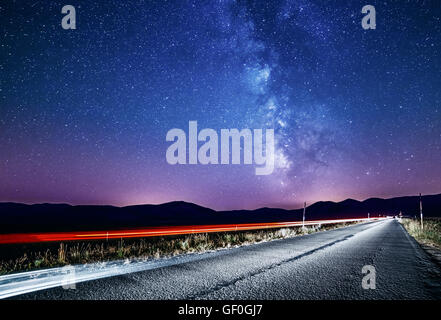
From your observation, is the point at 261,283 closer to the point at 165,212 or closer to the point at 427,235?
the point at 427,235

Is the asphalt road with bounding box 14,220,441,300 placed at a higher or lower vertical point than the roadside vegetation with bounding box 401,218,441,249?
higher

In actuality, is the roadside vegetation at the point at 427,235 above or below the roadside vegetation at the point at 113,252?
below

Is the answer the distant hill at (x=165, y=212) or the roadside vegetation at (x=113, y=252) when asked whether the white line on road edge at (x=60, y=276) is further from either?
the distant hill at (x=165, y=212)

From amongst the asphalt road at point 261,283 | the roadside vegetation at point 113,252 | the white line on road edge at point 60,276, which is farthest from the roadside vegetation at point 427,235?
the white line on road edge at point 60,276

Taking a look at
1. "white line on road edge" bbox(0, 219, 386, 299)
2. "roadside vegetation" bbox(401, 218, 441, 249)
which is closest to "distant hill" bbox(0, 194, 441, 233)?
"roadside vegetation" bbox(401, 218, 441, 249)

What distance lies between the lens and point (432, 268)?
6141 mm

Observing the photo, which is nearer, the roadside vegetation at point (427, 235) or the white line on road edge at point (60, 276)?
the white line on road edge at point (60, 276)

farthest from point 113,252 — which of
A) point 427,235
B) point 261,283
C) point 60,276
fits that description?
point 427,235

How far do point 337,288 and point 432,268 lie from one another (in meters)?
3.85

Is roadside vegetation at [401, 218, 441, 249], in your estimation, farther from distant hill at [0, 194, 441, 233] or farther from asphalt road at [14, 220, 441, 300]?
distant hill at [0, 194, 441, 233]

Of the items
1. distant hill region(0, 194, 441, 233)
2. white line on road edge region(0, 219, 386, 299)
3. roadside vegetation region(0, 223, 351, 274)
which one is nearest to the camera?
white line on road edge region(0, 219, 386, 299)

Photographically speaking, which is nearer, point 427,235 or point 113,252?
point 113,252
